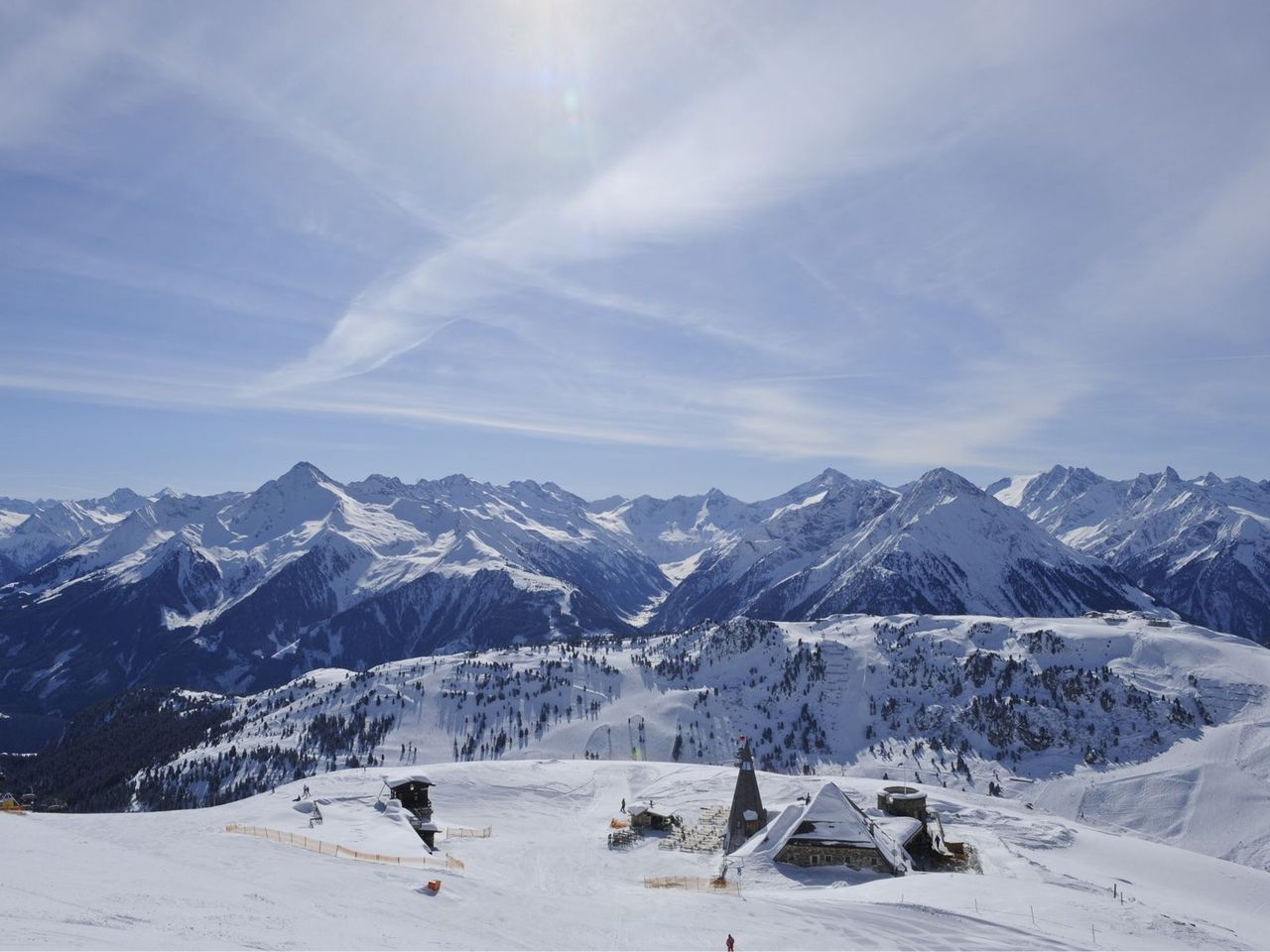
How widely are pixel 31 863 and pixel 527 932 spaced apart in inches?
702

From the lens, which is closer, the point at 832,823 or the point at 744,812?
the point at 832,823

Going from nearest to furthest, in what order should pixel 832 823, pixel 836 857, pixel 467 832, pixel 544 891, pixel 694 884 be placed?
pixel 544 891
pixel 694 884
pixel 836 857
pixel 832 823
pixel 467 832

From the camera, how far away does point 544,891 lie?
47562mm

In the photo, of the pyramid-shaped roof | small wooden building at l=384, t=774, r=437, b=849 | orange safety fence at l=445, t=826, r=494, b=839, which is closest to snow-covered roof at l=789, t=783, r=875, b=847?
the pyramid-shaped roof

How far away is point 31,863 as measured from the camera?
26.4 metres

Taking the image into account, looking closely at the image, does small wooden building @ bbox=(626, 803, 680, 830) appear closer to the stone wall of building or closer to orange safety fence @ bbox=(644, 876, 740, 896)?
orange safety fence @ bbox=(644, 876, 740, 896)

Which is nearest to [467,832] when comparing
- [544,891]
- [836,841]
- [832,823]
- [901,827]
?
[544,891]

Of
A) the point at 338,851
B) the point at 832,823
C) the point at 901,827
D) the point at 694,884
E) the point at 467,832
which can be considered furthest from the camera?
the point at 467,832

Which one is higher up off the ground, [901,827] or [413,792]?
[901,827]

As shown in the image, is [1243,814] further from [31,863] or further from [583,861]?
[31,863]

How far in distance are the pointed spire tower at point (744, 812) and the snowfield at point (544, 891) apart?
5502 mm

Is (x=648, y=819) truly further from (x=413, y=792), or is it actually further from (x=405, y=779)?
(x=405, y=779)

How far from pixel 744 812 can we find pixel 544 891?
21851 millimetres

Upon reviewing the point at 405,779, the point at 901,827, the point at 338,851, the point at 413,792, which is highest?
the point at 901,827
